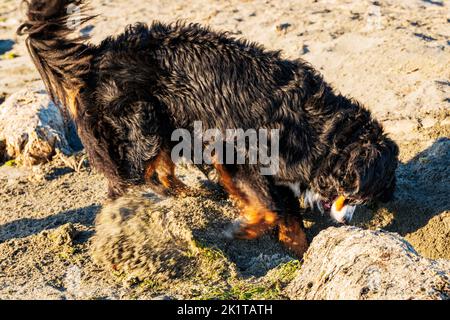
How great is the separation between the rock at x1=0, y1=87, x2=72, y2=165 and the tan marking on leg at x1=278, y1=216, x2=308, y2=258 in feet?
8.92

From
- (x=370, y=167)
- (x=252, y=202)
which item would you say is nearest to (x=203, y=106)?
(x=252, y=202)

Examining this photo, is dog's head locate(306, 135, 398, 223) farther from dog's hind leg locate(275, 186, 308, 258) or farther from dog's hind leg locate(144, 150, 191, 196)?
dog's hind leg locate(144, 150, 191, 196)

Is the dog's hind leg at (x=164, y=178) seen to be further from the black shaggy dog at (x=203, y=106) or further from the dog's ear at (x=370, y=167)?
the dog's ear at (x=370, y=167)

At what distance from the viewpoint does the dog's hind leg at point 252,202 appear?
500cm

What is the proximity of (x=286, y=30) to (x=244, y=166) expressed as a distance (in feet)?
14.2

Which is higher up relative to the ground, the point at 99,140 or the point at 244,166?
the point at 99,140

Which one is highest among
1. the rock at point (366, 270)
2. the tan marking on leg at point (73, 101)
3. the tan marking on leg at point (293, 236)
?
the tan marking on leg at point (73, 101)

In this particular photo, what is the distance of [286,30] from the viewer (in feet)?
28.9

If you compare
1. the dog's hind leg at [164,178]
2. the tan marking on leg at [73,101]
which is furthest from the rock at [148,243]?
the tan marking on leg at [73,101]

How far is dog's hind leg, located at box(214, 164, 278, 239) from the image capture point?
197 inches

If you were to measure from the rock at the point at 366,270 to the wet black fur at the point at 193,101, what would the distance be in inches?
45.7

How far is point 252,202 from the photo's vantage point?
5055 millimetres

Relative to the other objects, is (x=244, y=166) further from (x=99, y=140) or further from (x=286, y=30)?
(x=286, y=30)
